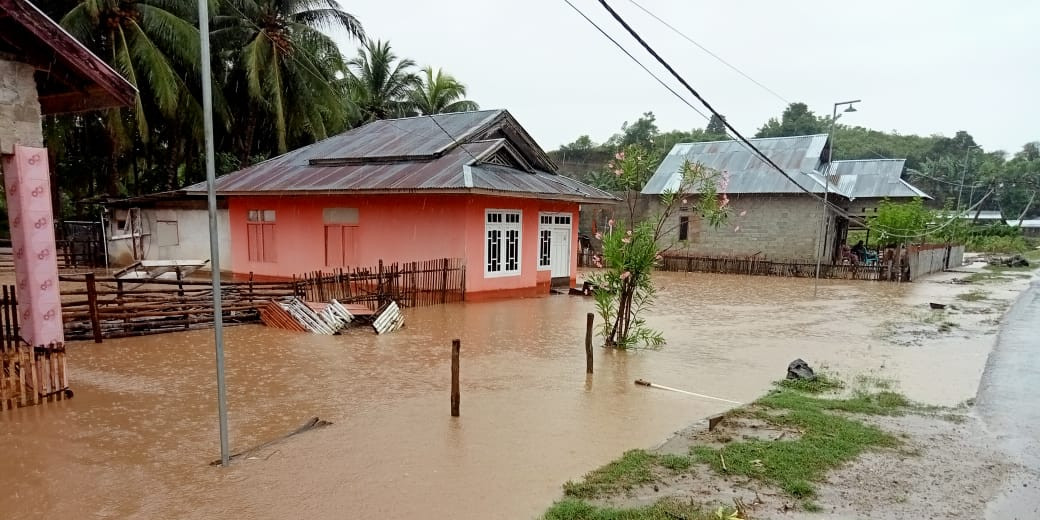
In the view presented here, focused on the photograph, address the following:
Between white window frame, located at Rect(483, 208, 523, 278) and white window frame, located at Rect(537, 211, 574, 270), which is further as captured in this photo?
white window frame, located at Rect(537, 211, 574, 270)

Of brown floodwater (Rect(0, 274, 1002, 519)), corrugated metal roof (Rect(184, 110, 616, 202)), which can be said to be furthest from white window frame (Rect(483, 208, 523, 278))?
brown floodwater (Rect(0, 274, 1002, 519))

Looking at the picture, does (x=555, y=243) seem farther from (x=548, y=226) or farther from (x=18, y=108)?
(x=18, y=108)

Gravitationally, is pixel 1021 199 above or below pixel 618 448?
above

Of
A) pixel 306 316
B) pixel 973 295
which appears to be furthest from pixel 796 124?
pixel 306 316

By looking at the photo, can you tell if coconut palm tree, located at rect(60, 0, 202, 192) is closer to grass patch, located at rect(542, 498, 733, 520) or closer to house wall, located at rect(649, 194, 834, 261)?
grass patch, located at rect(542, 498, 733, 520)

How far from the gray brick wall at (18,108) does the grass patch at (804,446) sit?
7677 millimetres

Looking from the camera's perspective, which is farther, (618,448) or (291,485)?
(618,448)

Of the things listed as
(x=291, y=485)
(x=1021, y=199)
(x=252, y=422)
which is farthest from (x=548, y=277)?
(x=1021, y=199)

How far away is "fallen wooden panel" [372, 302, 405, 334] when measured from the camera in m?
10.9

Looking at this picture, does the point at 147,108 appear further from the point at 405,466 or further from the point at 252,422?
the point at 405,466

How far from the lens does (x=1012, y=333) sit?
1244 centimetres

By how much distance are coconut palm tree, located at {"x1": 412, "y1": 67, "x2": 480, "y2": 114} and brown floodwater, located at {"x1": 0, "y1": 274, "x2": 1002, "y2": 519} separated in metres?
21.2

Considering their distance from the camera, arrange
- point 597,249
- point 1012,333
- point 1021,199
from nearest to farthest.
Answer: point 1012,333
point 597,249
point 1021,199

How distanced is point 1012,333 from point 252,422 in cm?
1480
